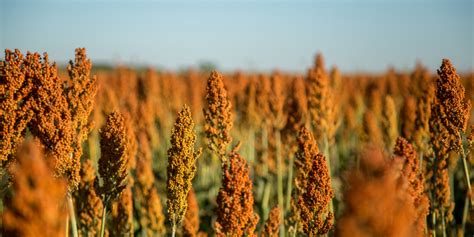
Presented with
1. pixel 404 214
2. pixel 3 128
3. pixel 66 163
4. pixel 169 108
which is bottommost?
pixel 404 214

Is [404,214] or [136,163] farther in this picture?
[136,163]

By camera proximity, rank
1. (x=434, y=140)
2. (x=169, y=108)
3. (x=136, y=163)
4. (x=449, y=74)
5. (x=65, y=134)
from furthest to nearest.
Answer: (x=169, y=108)
(x=136, y=163)
(x=434, y=140)
(x=449, y=74)
(x=65, y=134)

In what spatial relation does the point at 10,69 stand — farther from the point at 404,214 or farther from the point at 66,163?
the point at 404,214

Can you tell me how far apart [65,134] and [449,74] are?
15.8 feet

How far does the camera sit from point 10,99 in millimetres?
5652

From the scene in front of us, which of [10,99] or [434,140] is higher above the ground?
[10,99]

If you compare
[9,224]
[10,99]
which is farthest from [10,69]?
[9,224]

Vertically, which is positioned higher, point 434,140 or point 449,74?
point 449,74

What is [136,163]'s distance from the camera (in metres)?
8.67

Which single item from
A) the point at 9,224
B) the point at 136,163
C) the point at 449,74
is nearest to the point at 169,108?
the point at 136,163

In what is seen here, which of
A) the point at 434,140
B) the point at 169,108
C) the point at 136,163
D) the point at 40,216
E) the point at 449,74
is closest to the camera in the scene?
the point at 40,216

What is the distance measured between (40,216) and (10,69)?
330 centimetres

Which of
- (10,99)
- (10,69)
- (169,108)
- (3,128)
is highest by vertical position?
(169,108)

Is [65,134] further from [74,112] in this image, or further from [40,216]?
[40,216]
